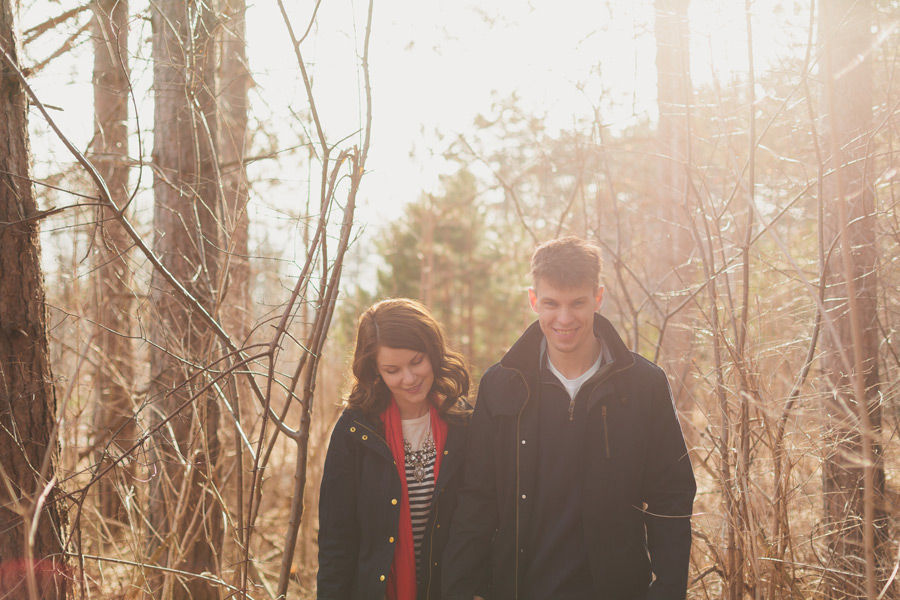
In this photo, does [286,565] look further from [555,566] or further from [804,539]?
[804,539]

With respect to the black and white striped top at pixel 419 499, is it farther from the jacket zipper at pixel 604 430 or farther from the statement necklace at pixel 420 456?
the jacket zipper at pixel 604 430

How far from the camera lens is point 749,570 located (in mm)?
2414

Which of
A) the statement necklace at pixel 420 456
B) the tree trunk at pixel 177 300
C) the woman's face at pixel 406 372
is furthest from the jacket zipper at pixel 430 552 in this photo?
the tree trunk at pixel 177 300

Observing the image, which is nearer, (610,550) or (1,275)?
(610,550)

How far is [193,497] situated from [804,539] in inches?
119

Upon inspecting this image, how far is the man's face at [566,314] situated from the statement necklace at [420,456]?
63 centimetres

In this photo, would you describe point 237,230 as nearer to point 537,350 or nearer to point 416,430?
point 416,430

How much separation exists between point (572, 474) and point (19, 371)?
199 centimetres

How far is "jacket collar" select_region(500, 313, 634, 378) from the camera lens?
7.48 ft

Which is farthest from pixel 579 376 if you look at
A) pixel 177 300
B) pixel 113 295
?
pixel 113 295

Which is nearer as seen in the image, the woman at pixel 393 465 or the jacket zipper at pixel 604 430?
the jacket zipper at pixel 604 430

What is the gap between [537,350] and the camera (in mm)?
2412

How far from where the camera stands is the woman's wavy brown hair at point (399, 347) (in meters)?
2.49

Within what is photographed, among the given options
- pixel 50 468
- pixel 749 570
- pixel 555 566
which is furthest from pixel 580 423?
pixel 50 468
